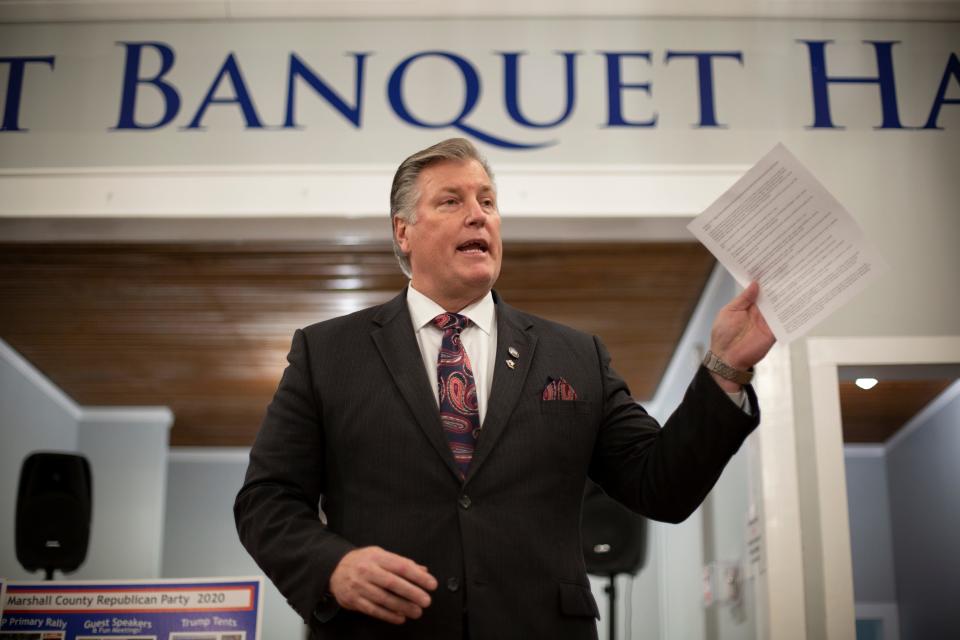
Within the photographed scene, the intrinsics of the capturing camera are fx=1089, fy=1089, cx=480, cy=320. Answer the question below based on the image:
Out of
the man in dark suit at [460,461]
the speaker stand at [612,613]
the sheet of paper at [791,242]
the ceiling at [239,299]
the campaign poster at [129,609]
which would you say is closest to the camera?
the man in dark suit at [460,461]

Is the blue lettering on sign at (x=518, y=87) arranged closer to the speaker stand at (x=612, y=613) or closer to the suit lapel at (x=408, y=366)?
the speaker stand at (x=612, y=613)

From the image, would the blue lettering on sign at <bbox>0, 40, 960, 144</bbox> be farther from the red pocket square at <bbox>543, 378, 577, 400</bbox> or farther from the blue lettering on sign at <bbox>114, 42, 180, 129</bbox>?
the red pocket square at <bbox>543, 378, 577, 400</bbox>

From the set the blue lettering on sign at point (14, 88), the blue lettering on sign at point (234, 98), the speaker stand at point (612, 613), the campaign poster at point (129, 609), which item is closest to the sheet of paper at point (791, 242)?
the campaign poster at point (129, 609)

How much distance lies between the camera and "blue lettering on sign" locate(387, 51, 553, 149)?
386cm

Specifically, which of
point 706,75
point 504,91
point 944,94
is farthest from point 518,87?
point 944,94

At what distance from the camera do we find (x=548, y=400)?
162 centimetres

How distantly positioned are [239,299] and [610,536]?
204cm

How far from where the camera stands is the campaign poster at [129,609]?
2832 millimetres

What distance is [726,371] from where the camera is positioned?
1532mm

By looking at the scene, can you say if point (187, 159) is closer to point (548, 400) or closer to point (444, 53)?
point (444, 53)

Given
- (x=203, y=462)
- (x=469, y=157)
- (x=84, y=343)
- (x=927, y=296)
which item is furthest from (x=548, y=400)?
(x=203, y=462)

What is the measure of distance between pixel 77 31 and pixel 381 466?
10.2 feet

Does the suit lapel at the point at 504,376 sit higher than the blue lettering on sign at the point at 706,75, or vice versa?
the blue lettering on sign at the point at 706,75

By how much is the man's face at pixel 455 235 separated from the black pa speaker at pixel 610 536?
2778 millimetres
